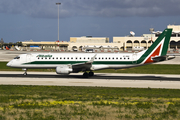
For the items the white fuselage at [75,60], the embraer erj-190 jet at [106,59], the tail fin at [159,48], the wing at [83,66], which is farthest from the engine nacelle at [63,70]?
the tail fin at [159,48]

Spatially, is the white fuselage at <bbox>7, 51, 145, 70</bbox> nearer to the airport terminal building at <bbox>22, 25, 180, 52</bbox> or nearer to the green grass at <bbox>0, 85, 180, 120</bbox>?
the green grass at <bbox>0, 85, 180, 120</bbox>

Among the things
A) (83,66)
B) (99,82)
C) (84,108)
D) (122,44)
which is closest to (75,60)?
(83,66)

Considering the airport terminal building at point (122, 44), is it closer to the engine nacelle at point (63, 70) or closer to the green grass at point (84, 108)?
the engine nacelle at point (63, 70)

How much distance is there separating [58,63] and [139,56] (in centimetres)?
1198

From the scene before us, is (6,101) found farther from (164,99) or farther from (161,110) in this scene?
(164,99)

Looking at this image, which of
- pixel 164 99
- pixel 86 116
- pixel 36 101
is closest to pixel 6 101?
pixel 36 101

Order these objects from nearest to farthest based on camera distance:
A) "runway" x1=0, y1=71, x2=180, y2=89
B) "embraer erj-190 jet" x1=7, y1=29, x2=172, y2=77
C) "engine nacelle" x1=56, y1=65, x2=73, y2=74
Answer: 1. "runway" x1=0, y1=71, x2=180, y2=89
2. "engine nacelle" x1=56, y1=65, x2=73, y2=74
3. "embraer erj-190 jet" x1=7, y1=29, x2=172, y2=77

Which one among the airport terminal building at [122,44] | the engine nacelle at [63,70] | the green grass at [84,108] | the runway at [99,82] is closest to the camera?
the green grass at [84,108]

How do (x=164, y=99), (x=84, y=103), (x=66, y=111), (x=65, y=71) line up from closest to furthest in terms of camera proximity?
(x=66, y=111)
(x=84, y=103)
(x=164, y=99)
(x=65, y=71)

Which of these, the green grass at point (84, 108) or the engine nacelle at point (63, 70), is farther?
the engine nacelle at point (63, 70)

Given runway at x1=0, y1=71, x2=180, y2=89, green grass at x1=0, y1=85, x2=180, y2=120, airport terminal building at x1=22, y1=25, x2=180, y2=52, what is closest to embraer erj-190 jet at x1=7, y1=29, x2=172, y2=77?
runway at x1=0, y1=71, x2=180, y2=89

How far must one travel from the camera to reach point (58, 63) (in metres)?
36.1

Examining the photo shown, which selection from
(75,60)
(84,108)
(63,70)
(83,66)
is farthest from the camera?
(75,60)

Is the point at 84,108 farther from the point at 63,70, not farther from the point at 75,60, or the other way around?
the point at 75,60
